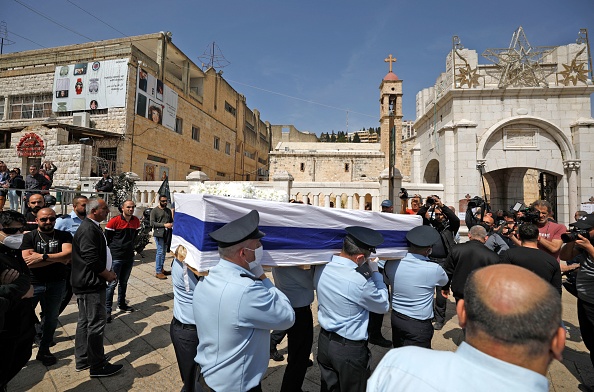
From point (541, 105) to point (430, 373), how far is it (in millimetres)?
11035

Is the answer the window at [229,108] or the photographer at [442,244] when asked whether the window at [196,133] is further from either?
the photographer at [442,244]

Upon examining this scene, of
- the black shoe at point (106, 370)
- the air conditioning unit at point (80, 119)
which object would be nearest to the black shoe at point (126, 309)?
the black shoe at point (106, 370)

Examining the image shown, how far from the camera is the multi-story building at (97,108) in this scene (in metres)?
14.2

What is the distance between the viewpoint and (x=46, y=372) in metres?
3.08

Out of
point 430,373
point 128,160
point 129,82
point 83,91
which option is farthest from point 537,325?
point 83,91

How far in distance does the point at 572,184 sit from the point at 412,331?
929 cm

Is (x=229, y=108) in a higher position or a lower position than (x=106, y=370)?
higher

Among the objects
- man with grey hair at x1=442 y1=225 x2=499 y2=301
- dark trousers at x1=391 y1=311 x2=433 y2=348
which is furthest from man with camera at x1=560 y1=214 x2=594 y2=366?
dark trousers at x1=391 y1=311 x2=433 y2=348

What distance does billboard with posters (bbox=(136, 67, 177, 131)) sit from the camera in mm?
16172

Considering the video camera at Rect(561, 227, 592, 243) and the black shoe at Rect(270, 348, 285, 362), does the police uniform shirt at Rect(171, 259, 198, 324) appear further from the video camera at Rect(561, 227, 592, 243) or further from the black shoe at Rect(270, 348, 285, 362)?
the video camera at Rect(561, 227, 592, 243)

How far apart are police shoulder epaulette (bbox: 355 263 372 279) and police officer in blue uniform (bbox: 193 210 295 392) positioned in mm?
803

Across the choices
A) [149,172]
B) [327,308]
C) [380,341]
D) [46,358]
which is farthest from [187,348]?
[149,172]

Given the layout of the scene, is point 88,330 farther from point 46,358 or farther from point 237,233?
point 237,233

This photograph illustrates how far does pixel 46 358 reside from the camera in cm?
320
